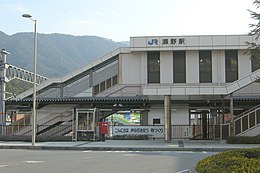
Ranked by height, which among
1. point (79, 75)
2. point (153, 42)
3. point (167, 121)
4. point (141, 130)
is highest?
point (153, 42)

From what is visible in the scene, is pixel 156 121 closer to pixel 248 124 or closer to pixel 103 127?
pixel 103 127

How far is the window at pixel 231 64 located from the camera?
113 ft

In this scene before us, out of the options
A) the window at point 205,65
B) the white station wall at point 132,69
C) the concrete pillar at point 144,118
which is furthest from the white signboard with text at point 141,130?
the window at point 205,65

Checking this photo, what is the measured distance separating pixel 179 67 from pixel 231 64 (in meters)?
4.88

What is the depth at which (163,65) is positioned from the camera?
34938mm

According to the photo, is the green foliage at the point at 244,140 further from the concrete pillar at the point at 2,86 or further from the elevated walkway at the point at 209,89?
the concrete pillar at the point at 2,86

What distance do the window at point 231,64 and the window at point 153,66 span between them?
6.48 meters

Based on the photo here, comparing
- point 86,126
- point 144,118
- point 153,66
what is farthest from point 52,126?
point 153,66

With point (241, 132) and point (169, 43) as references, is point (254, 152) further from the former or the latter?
point (169, 43)

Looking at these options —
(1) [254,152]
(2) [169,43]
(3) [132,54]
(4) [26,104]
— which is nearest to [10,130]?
(4) [26,104]

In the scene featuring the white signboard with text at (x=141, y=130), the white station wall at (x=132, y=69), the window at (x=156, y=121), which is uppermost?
the white station wall at (x=132, y=69)

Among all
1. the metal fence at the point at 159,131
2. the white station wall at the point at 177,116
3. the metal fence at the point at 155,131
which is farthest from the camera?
the white station wall at the point at 177,116

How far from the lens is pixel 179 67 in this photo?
34875 millimetres

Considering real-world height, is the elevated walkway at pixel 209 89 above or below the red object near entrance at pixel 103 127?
above
